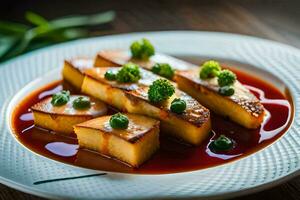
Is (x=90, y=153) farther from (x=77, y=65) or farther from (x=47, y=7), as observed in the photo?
(x=47, y=7)

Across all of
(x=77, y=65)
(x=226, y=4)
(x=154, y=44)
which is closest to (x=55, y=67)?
(x=77, y=65)

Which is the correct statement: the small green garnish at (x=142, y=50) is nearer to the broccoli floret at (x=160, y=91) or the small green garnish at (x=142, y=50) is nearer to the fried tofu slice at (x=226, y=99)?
the fried tofu slice at (x=226, y=99)

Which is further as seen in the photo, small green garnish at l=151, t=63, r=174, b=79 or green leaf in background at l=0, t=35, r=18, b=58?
green leaf in background at l=0, t=35, r=18, b=58

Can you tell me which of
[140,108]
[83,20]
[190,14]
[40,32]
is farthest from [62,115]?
[190,14]

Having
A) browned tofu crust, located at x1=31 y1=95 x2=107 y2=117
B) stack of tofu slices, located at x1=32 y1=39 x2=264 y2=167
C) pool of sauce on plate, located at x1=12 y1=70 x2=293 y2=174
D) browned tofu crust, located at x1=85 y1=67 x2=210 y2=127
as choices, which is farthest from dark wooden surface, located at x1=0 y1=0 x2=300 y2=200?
browned tofu crust, located at x1=31 y1=95 x2=107 y2=117

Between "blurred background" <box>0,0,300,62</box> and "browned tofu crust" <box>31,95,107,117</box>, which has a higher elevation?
"blurred background" <box>0,0,300,62</box>

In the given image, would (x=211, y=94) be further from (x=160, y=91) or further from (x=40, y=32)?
(x=40, y=32)

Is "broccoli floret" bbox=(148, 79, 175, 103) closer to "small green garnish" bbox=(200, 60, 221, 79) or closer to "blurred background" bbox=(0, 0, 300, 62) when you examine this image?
"small green garnish" bbox=(200, 60, 221, 79)
